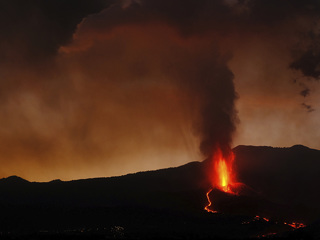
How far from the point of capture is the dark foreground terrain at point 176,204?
107 meters

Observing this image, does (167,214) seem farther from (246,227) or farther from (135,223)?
(246,227)

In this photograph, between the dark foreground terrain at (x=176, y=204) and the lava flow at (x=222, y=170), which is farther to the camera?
the lava flow at (x=222, y=170)

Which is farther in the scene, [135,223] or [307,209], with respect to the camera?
[307,209]

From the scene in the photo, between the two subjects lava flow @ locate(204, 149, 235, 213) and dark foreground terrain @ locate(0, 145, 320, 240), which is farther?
lava flow @ locate(204, 149, 235, 213)

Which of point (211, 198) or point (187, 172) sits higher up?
point (187, 172)

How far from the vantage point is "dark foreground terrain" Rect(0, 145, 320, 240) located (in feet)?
350

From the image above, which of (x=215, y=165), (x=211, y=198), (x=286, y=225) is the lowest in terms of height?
(x=286, y=225)

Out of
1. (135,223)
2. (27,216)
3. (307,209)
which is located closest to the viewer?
(135,223)

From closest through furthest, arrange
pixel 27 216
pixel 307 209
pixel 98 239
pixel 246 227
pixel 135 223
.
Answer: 1. pixel 98 239
2. pixel 246 227
3. pixel 135 223
4. pixel 27 216
5. pixel 307 209

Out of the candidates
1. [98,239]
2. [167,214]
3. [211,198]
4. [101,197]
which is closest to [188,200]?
[211,198]

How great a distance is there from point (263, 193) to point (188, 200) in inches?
1126

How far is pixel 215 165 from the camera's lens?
155 m

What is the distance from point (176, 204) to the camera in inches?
5359

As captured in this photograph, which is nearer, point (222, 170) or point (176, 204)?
point (176, 204)
